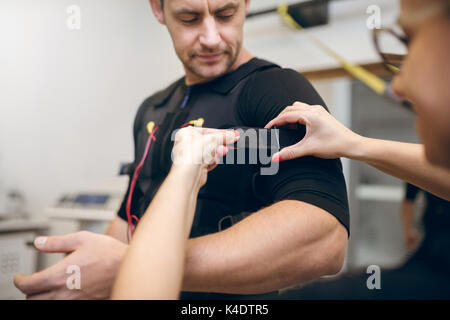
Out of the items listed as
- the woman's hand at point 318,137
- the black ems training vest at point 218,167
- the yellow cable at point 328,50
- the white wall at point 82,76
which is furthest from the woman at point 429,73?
the yellow cable at point 328,50

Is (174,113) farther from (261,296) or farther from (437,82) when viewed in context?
(437,82)

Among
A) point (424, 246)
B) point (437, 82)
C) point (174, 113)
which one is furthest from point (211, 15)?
point (424, 246)

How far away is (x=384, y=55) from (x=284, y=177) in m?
0.20

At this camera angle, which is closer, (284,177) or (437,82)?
(437,82)

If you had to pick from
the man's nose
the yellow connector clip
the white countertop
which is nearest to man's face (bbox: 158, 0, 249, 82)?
the man's nose

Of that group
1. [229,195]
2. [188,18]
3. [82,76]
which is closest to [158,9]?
[188,18]

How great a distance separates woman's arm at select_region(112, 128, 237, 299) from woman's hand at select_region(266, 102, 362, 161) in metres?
0.14

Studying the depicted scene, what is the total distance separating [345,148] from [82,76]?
3.58ft

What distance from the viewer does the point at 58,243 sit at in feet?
1.38

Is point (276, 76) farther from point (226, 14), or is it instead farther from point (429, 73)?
point (429, 73)

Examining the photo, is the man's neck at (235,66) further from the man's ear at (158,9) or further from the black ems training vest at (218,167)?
the man's ear at (158,9)

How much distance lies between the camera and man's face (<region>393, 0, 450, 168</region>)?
0.73ft

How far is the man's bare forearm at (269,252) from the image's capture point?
0.41 metres

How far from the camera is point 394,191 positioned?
2055 mm
